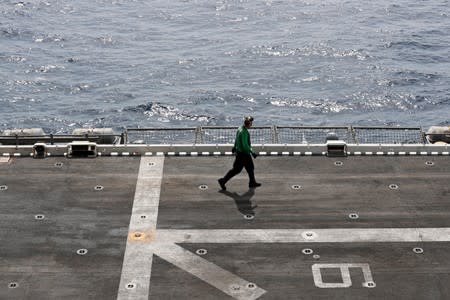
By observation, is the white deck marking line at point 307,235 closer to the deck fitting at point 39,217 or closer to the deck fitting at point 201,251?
the deck fitting at point 201,251

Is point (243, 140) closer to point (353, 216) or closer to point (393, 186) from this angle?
point (353, 216)

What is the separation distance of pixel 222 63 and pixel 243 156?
174 ft

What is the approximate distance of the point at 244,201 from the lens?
29.4 m

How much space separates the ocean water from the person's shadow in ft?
123

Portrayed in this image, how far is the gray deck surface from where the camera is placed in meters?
24.3

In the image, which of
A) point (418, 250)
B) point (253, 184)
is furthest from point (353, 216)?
point (253, 184)

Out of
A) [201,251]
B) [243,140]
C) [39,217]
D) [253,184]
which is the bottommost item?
[201,251]

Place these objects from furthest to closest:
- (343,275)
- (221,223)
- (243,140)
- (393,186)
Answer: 1. (393,186)
2. (243,140)
3. (221,223)
4. (343,275)

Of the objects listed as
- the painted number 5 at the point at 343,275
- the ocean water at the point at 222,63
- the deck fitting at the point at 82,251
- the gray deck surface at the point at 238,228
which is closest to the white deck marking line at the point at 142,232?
the gray deck surface at the point at 238,228

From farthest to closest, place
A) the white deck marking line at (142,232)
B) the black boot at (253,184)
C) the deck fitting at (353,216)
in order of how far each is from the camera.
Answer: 1. the black boot at (253,184)
2. the deck fitting at (353,216)
3. the white deck marking line at (142,232)

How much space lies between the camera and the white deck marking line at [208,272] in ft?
78.3

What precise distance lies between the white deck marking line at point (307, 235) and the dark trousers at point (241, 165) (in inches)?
113

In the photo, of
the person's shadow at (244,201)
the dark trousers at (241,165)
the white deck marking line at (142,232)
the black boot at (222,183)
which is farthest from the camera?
the black boot at (222,183)

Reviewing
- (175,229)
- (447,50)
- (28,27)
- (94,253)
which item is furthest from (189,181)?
(28,27)
